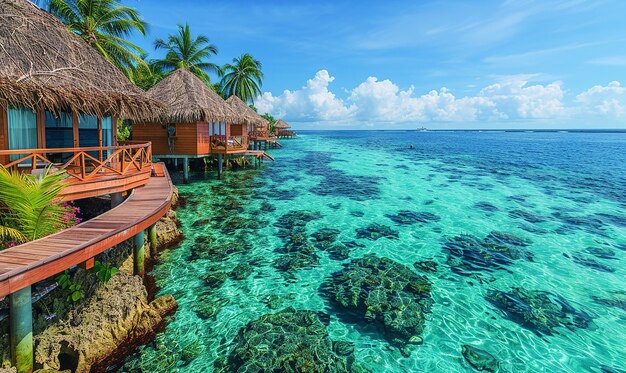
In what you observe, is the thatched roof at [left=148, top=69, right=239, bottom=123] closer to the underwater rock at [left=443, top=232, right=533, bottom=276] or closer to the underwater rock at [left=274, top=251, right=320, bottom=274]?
the underwater rock at [left=274, top=251, right=320, bottom=274]

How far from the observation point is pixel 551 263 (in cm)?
1027

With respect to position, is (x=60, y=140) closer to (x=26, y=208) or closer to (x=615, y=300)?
(x=26, y=208)

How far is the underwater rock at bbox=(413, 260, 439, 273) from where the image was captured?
9570 millimetres

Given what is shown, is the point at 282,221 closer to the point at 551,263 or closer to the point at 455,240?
the point at 455,240

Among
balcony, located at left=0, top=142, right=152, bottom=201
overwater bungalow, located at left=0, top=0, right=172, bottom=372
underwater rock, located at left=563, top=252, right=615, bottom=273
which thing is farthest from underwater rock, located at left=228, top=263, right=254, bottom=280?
underwater rock, located at left=563, top=252, right=615, bottom=273

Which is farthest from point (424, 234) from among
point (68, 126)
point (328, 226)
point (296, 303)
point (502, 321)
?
point (68, 126)

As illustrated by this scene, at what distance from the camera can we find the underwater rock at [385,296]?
22.5 ft

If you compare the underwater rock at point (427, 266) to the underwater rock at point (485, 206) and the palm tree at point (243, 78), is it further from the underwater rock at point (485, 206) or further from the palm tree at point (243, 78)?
the palm tree at point (243, 78)

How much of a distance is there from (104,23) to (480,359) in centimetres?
2385

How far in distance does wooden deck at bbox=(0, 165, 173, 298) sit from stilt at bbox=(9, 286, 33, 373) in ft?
1.25

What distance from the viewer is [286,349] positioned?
238 inches

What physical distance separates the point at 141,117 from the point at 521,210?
17793mm

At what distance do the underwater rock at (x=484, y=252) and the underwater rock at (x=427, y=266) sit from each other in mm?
503

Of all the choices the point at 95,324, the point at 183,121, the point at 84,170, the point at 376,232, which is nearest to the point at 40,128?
the point at 84,170
